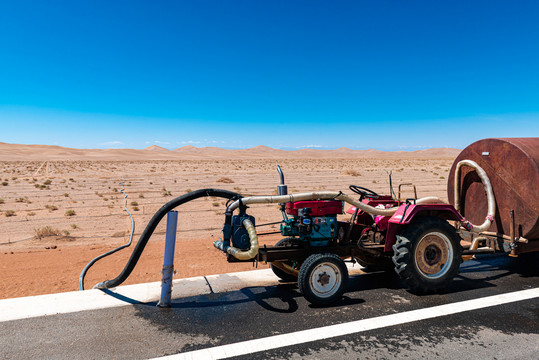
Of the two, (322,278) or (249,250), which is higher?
(249,250)

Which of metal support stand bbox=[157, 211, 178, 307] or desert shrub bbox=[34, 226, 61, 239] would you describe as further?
desert shrub bbox=[34, 226, 61, 239]

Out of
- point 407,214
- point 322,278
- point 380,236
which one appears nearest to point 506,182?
point 407,214

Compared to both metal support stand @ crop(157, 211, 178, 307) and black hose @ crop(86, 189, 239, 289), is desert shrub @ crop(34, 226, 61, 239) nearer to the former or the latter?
black hose @ crop(86, 189, 239, 289)

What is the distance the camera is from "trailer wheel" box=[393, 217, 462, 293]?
5.18 metres

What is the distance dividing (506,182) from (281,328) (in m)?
4.45

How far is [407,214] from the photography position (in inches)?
211

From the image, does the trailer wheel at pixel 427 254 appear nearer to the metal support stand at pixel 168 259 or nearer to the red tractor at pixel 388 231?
the red tractor at pixel 388 231

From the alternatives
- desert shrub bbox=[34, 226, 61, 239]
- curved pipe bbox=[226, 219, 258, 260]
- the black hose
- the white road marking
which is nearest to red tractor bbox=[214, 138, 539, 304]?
curved pipe bbox=[226, 219, 258, 260]

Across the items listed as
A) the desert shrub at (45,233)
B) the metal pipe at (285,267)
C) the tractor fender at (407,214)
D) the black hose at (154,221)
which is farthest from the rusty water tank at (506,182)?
the desert shrub at (45,233)

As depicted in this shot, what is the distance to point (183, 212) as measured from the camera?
15.3 m

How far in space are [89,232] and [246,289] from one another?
8.31 metres

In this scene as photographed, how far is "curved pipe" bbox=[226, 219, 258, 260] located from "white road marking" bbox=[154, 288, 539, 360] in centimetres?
104

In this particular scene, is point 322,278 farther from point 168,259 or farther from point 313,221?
point 168,259

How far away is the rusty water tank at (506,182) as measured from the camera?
18.2 feet
